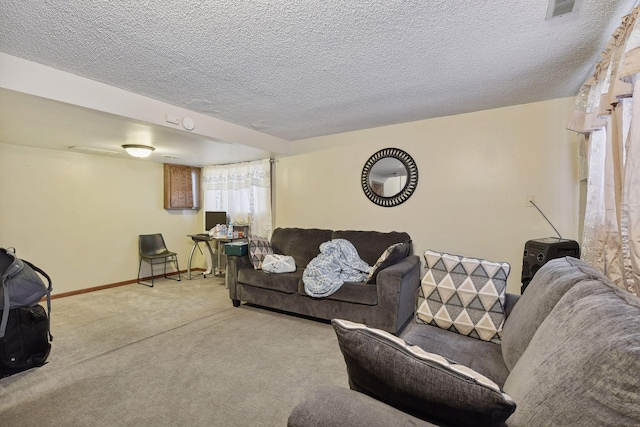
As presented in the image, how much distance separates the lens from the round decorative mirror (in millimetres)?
3441

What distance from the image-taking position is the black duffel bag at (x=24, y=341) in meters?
2.10

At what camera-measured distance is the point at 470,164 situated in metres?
3.10

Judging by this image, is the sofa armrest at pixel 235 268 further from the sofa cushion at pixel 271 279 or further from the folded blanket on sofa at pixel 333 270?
the folded blanket on sofa at pixel 333 270

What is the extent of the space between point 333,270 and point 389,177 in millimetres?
1433

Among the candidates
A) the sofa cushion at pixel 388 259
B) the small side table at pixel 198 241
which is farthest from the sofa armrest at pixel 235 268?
the sofa cushion at pixel 388 259

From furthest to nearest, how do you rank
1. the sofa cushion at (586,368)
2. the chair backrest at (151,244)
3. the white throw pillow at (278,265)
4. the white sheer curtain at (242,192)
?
the chair backrest at (151,244), the white sheer curtain at (242,192), the white throw pillow at (278,265), the sofa cushion at (586,368)

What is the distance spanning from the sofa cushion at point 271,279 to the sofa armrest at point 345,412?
237cm

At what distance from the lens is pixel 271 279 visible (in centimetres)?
327

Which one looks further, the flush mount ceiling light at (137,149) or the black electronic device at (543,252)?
the flush mount ceiling light at (137,149)

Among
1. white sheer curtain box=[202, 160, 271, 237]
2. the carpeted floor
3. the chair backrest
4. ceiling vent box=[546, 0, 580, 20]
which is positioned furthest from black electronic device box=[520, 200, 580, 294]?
the chair backrest

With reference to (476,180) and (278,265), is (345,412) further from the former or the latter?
(476,180)

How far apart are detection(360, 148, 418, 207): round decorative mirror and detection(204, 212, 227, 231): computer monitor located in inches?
109

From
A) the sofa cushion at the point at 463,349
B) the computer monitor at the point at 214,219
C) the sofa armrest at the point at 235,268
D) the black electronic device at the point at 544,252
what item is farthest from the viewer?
the computer monitor at the point at 214,219

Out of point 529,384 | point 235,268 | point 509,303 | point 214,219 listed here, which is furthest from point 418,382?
point 214,219
